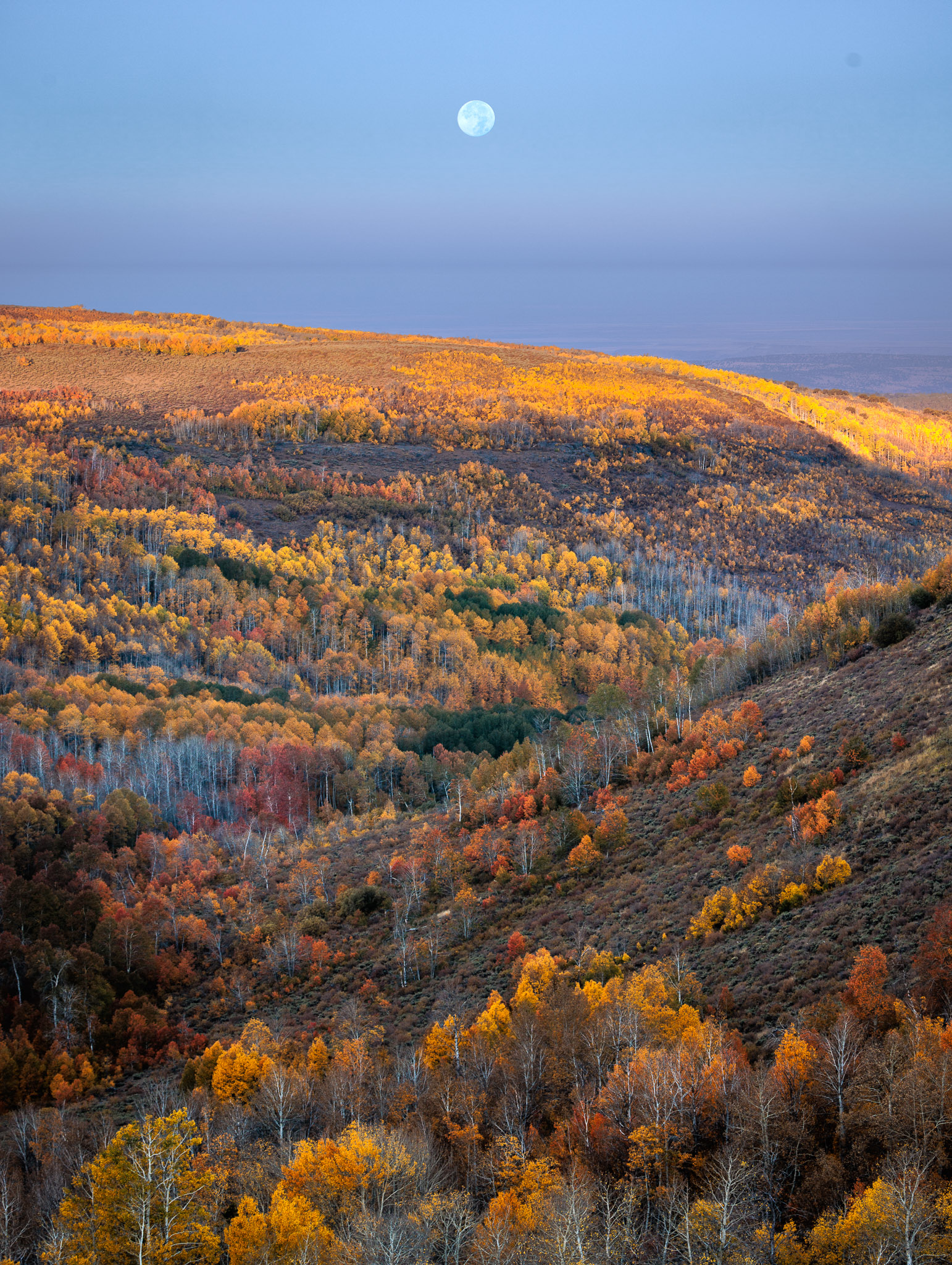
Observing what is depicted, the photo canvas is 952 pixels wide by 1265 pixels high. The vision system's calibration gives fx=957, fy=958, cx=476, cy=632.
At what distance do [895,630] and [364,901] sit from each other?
53559 mm

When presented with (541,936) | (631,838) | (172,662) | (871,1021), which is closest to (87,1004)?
(541,936)

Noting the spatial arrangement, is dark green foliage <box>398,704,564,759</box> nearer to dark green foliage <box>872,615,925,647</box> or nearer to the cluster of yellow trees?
dark green foliage <box>872,615,925,647</box>

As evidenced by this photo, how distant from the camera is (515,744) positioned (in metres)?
117

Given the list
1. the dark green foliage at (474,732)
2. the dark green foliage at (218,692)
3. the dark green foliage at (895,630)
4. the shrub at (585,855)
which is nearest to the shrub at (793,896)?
the shrub at (585,855)

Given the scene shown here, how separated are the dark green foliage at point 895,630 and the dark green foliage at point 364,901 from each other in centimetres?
5046

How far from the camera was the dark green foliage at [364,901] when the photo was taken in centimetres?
8362

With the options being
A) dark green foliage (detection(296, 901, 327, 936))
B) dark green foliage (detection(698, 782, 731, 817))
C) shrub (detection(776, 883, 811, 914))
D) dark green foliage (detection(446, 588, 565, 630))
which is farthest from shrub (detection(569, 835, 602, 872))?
dark green foliage (detection(446, 588, 565, 630))

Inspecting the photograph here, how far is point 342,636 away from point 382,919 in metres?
102

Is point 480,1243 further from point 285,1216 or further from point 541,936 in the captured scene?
point 541,936

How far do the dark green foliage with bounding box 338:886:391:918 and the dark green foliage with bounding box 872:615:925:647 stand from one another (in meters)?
50.5

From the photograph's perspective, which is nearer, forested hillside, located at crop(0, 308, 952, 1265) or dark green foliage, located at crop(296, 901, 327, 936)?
forested hillside, located at crop(0, 308, 952, 1265)

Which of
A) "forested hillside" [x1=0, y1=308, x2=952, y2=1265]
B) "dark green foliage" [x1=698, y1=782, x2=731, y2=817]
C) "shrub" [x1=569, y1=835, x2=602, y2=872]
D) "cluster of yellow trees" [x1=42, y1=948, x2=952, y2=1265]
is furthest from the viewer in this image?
"shrub" [x1=569, y1=835, x2=602, y2=872]

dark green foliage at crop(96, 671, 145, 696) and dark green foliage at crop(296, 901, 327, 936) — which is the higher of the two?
dark green foliage at crop(96, 671, 145, 696)

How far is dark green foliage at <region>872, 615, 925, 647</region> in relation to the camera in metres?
86.4
